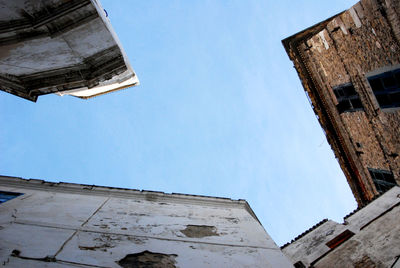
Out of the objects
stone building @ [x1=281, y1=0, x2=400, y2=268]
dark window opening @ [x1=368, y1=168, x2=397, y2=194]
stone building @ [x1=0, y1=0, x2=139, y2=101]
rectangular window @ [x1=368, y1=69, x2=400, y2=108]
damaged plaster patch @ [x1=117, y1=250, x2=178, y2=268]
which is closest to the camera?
damaged plaster patch @ [x1=117, y1=250, x2=178, y2=268]

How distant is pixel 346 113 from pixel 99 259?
33.4 ft

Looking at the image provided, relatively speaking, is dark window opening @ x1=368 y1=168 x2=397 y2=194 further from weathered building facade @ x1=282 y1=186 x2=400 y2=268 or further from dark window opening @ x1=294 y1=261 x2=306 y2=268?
dark window opening @ x1=294 y1=261 x2=306 y2=268

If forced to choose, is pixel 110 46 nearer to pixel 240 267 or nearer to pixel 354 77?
pixel 240 267

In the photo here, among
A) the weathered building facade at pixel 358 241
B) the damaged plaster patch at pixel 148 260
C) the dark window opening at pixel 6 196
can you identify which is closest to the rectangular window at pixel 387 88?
the weathered building facade at pixel 358 241

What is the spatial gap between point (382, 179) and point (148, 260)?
30.2 feet

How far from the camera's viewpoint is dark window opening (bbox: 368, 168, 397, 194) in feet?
29.9

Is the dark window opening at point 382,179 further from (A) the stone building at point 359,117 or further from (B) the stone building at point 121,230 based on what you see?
(B) the stone building at point 121,230

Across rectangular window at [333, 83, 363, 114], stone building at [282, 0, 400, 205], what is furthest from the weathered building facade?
rectangular window at [333, 83, 363, 114]

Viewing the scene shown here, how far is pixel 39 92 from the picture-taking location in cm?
872

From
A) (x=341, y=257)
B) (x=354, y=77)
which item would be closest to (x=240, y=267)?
(x=341, y=257)

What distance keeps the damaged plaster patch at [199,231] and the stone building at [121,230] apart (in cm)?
2

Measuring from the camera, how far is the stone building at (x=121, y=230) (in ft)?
15.7

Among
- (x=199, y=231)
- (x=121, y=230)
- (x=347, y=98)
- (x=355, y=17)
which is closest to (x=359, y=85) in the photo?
(x=347, y=98)

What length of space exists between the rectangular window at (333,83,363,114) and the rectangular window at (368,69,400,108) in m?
1.01
